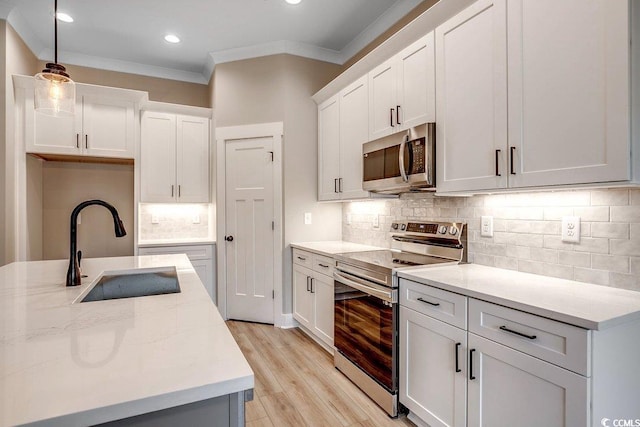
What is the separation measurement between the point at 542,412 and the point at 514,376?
0.14 m

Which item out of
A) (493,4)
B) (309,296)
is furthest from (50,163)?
(493,4)

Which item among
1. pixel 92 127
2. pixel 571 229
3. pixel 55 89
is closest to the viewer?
pixel 571 229

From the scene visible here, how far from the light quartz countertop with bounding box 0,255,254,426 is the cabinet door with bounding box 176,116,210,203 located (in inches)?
108

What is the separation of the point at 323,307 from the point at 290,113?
2013mm

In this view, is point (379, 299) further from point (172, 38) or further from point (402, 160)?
point (172, 38)

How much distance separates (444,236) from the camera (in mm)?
2336

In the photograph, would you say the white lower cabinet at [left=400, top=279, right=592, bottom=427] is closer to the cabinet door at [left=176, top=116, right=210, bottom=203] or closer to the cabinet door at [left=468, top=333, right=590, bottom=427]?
the cabinet door at [left=468, top=333, right=590, bottom=427]

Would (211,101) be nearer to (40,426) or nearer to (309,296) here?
(309,296)

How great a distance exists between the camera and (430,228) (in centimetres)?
247

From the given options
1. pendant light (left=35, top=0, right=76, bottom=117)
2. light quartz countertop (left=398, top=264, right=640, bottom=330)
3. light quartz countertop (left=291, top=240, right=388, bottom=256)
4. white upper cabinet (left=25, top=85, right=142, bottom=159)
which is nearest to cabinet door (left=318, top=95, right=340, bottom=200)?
light quartz countertop (left=291, top=240, right=388, bottom=256)

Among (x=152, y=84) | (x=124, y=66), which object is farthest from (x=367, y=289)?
(x=124, y=66)

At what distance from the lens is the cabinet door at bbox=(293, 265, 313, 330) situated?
10.5 ft

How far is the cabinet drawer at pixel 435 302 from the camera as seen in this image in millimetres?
1613

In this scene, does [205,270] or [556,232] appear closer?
[556,232]
